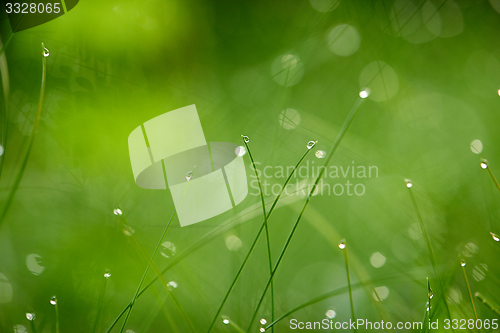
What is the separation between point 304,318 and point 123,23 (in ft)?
2.05

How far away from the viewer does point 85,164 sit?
61 cm

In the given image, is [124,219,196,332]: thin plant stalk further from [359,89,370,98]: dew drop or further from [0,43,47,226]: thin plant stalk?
[359,89,370,98]: dew drop

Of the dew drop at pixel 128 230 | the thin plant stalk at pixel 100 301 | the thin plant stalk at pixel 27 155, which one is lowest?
the thin plant stalk at pixel 100 301

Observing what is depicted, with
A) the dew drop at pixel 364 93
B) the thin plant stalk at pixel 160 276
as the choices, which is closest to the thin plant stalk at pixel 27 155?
the thin plant stalk at pixel 160 276

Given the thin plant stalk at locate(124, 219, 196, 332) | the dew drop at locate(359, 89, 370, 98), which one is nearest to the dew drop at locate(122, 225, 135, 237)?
the thin plant stalk at locate(124, 219, 196, 332)

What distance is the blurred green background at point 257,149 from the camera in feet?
1.86

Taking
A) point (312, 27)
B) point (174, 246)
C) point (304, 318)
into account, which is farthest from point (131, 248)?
point (312, 27)

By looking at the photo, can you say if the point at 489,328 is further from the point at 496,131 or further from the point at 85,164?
the point at 85,164

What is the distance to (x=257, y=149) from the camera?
0.62m

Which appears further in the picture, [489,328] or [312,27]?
[312,27]

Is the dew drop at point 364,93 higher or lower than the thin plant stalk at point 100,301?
higher

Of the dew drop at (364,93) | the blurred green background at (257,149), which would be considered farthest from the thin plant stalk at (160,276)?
the dew drop at (364,93)

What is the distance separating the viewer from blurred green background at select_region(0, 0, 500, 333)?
1.86 ft

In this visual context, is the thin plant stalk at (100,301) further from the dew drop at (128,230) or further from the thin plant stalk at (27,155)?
the thin plant stalk at (27,155)
